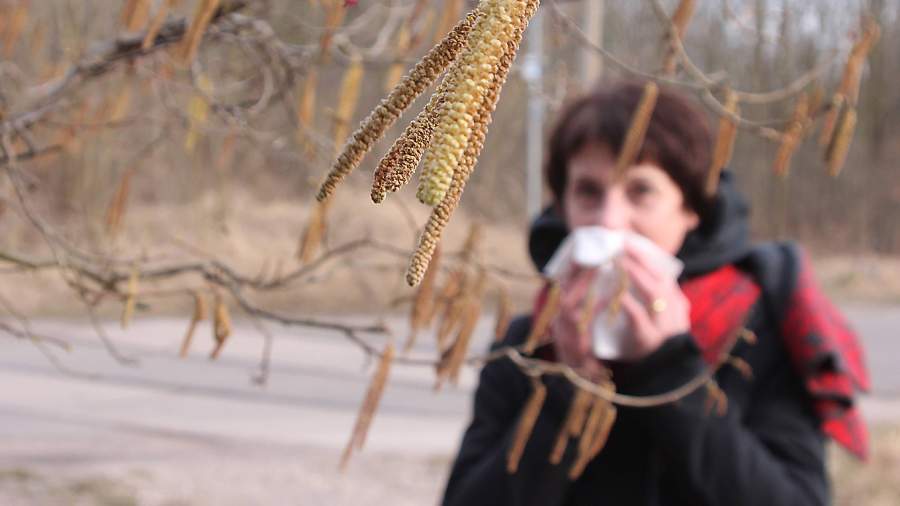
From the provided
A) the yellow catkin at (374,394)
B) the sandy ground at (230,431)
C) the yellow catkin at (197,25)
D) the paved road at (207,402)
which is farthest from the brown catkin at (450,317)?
the paved road at (207,402)

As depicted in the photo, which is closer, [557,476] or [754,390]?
[557,476]

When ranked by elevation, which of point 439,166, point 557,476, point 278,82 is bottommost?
point 557,476

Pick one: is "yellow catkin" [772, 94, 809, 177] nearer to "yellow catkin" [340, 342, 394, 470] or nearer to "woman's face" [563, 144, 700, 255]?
"woman's face" [563, 144, 700, 255]

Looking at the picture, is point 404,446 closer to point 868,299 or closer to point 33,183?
point 33,183

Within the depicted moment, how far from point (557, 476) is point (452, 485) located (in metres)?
0.31

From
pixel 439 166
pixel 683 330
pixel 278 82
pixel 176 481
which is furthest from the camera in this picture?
pixel 176 481

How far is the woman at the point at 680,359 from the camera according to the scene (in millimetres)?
2086

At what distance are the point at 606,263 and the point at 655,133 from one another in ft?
1.19

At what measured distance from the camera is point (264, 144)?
2367 mm

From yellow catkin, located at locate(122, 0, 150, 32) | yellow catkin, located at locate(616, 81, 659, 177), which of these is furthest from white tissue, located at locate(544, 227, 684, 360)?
yellow catkin, located at locate(122, 0, 150, 32)

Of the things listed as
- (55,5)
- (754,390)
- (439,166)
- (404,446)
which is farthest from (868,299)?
(439,166)

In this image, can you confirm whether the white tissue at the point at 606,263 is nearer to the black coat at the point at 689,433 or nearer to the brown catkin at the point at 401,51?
the black coat at the point at 689,433

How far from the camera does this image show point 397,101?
1.89ft

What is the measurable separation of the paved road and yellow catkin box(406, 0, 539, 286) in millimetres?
5268
